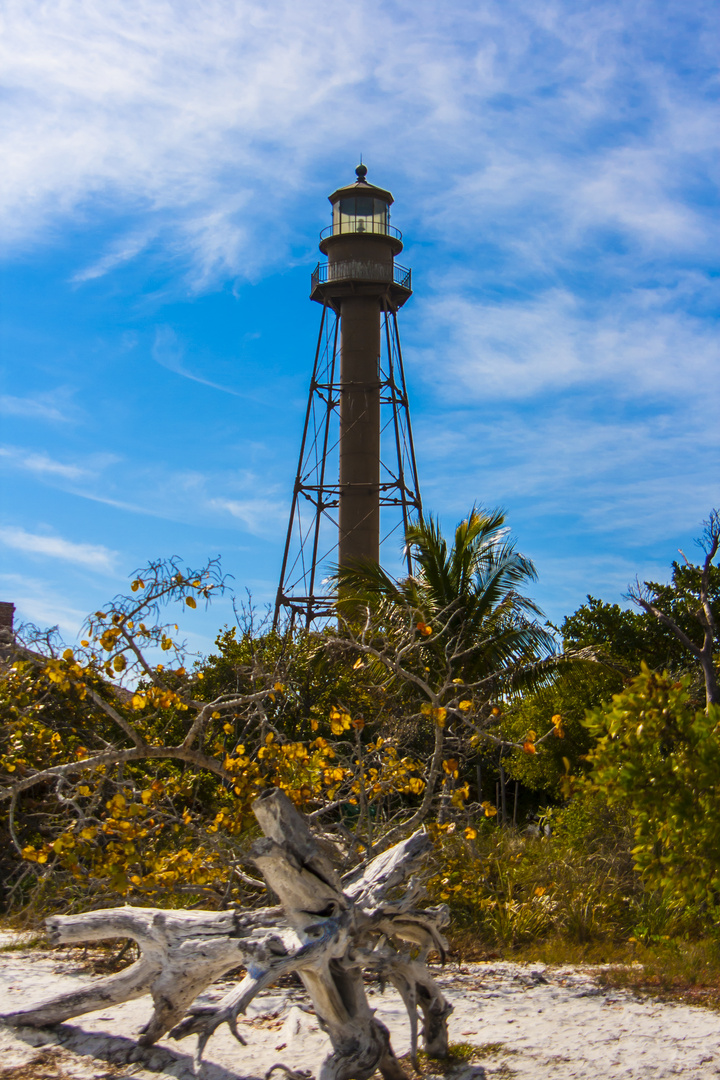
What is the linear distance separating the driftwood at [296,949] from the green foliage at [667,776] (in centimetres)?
140

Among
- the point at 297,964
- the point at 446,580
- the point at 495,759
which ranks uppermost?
the point at 446,580

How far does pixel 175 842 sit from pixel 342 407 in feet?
50.7

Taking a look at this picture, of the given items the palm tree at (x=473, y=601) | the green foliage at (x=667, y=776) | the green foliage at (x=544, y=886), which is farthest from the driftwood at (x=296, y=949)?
the palm tree at (x=473, y=601)

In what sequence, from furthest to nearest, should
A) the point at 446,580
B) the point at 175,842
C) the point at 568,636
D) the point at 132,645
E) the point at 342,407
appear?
the point at 342,407 → the point at 568,636 → the point at 446,580 → the point at 175,842 → the point at 132,645

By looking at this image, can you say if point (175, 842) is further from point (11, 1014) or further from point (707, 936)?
point (707, 936)

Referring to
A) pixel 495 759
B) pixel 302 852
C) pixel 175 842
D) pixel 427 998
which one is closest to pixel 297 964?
pixel 302 852

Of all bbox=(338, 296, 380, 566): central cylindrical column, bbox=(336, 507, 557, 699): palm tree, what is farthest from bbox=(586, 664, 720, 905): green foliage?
bbox=(338, 296, 380, 566): central cylindrical column

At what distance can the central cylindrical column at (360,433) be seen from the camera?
23.6 m

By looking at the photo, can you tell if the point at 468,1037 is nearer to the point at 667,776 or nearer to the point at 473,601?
the point at 667,776

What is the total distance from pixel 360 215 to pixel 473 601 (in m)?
15.2

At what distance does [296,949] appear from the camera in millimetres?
5426

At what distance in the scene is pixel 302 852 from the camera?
5602mm

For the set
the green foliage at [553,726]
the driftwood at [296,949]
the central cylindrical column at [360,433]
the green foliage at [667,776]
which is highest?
the central cylindrical column at [360,433]

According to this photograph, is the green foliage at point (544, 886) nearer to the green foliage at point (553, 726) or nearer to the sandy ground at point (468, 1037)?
the sandy ground at point (468, 1037)
